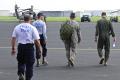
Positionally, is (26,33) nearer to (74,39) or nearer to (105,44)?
(74,39)

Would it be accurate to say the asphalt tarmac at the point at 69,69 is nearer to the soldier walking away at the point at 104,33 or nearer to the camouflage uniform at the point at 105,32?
the soldier walking away at the point at 104,33

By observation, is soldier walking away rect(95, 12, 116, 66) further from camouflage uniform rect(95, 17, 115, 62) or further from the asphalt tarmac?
the asphalt tarmac

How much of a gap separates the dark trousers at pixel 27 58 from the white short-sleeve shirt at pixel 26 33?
0.12 meters

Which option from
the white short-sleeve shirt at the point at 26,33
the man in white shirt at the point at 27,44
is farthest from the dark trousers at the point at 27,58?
the white short-sleeve shirt at the point at 26,33

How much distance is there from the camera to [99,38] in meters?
16.4

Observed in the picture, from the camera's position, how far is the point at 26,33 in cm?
1198

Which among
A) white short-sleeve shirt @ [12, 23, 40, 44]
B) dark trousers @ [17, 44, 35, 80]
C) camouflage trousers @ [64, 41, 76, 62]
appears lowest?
camouflage trousers @ [64, 41, 76, 62]

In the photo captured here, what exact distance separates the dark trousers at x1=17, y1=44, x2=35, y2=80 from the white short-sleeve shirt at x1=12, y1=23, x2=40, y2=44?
4.8 inches

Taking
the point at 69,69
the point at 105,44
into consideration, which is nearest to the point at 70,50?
the point at 69,69

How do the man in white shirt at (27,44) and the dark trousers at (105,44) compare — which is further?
the dark trousers at (105,44)

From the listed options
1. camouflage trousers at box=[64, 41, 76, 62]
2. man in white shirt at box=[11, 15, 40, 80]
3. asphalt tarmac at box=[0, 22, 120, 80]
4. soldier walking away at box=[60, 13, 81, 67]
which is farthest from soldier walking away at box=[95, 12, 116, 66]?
man in white shirt at box=[11, 15, 40, 80]

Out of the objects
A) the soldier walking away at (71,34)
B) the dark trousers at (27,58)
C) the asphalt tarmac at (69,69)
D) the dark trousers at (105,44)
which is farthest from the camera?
the dark trousers at (105,44)

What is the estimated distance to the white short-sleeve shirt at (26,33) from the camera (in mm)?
11945

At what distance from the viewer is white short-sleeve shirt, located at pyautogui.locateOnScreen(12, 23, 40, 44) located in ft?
39.2
